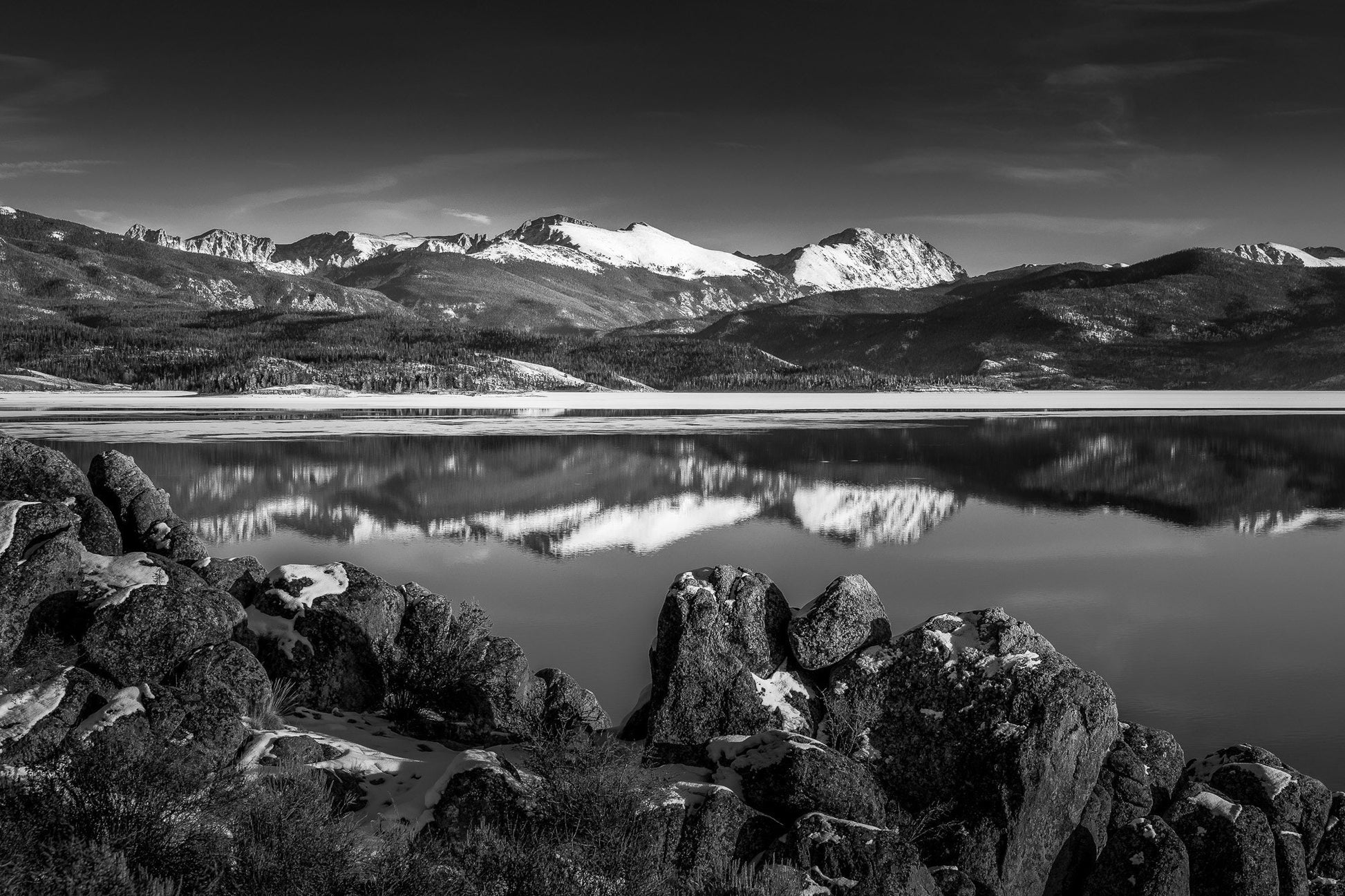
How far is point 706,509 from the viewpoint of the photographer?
34406mm

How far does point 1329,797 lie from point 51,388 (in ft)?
604

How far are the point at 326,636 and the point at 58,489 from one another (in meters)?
5.70

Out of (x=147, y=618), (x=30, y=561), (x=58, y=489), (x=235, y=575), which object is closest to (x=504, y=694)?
(x=147, y=618)

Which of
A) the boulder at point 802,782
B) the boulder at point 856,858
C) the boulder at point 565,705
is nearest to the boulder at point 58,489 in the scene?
the boulder at point 565,705

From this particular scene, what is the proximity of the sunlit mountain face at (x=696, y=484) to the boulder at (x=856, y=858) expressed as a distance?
1740 centimetres

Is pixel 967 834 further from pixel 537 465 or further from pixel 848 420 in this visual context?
pixel 848 420

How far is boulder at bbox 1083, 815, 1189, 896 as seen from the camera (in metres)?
9.89

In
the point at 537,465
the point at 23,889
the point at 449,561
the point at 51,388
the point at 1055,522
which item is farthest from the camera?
the point at 51,388

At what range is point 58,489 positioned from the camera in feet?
53.6

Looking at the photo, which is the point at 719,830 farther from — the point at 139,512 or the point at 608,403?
the point at 608,403

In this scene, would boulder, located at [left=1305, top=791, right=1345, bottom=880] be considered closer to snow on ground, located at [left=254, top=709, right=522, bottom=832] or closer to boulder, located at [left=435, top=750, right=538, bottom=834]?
boulder, located at [left=435, top=750, right=538, bottom=834]

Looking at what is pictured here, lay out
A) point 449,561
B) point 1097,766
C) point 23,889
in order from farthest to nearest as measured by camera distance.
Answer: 1. point 449,561
2. point 1097,766
3. point 23,889

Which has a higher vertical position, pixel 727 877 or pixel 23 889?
pixel 23 889

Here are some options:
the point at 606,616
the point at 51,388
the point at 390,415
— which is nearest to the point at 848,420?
the point at 390,415
